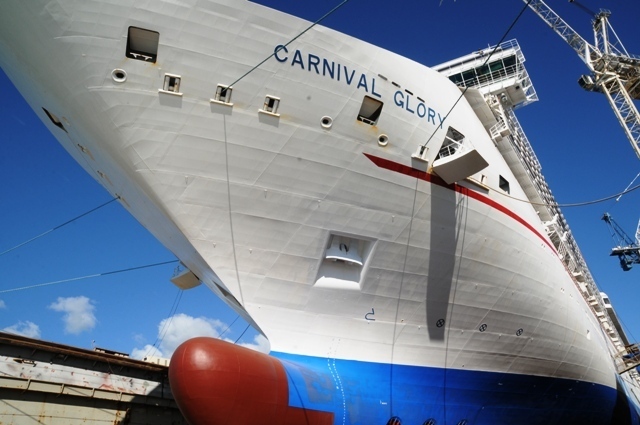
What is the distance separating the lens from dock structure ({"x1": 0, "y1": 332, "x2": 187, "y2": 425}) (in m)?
9.88

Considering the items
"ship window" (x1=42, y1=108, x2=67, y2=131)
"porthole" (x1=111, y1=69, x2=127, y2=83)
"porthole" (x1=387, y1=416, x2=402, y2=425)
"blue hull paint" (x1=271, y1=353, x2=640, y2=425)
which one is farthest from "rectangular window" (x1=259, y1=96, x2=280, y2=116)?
"porthole" (x1=387, y1=416, x2=402, y2=425)

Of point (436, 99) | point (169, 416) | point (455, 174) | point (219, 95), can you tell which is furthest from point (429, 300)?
point (169, 416)

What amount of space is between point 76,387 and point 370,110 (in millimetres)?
9609

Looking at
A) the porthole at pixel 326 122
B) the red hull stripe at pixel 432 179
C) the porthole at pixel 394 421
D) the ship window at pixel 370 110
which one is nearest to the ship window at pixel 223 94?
the porthole at pixel 326 122

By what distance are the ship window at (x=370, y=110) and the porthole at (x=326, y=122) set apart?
28.7 inches

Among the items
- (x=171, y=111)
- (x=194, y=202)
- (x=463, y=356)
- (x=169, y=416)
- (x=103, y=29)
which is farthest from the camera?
(x=169, y=416)

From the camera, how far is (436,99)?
10.1 meters

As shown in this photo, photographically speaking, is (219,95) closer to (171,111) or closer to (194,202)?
(171,111)

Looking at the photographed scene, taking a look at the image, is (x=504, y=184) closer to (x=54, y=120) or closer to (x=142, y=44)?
(x=142, y=44)

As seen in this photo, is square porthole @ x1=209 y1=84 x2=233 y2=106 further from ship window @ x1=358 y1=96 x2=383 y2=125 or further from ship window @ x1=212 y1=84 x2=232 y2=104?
ship window @ x1=358 y1=96 x2=383 y2=125

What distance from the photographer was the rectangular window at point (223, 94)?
7.72 metres

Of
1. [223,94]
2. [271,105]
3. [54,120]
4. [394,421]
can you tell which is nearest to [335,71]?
[271,105]

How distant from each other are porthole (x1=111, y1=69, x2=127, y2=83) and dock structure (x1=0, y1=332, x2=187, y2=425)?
6.76 metres

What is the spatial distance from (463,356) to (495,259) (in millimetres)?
2515
